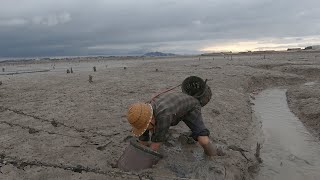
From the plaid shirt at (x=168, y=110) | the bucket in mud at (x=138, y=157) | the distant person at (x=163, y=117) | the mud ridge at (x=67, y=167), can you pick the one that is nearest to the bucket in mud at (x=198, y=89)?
the distant person at (x=163, y=117)

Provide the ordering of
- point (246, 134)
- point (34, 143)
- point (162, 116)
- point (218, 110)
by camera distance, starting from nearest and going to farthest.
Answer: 1. point (162, 116)
2. point (34, 143)
3. point (246, 134)
4. point (218, 110)

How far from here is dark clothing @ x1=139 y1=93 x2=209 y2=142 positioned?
5988 mm

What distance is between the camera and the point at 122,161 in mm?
6203

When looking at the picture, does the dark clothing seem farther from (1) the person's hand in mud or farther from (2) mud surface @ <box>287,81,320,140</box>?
(2) mud surface @ <box>287,81,320,140</box>

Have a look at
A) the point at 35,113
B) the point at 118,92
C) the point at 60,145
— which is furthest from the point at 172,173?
the point at 118,92

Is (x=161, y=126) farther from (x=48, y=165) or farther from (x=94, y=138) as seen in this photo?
(x=94, y=138)

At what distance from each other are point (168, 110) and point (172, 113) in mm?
98

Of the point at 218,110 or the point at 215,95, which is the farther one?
the point at 215,95

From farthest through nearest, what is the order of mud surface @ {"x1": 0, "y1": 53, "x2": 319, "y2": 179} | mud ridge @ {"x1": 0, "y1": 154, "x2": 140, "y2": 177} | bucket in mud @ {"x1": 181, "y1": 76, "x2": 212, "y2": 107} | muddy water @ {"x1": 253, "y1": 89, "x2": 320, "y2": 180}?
muddy water @ {"x1": 253, "y1": 89, "x2": 320, "y2": 180} < bucket in mud @ {"x1": 181, "y1": 76, "x2": 212, "y2": 107} < mud surface @ {"x1": 0, "y1": 53, "x2": 319, "y2": 179} < mud ridge @ {"x1": 0, "y1": 154, "x2": 140, "y2": 177}

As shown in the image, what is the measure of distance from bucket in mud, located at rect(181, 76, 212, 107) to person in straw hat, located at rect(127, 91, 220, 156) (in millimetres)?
332

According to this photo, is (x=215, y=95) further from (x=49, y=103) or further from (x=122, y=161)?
(x=122, y=161)

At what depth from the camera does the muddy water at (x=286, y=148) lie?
24.5ft

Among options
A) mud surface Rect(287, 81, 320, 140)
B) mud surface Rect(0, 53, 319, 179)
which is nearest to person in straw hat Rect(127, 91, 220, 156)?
mud surface Rect(0, 53, 319, 179)

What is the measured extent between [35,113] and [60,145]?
10.2 ft
